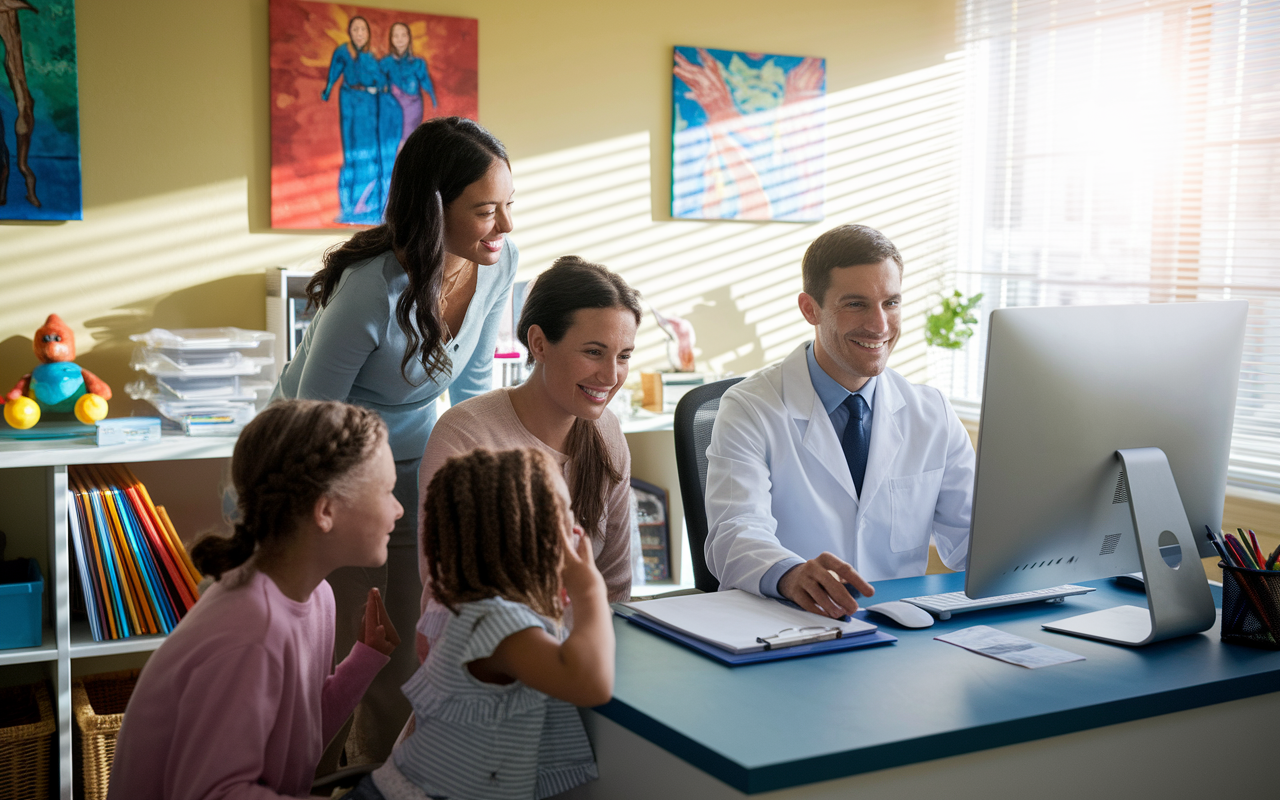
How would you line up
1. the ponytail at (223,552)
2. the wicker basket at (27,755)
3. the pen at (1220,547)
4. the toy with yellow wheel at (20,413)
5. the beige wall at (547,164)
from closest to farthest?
the ponytail at (223,552), the pen at (1220,547), the wicker basket at (27,755), the toy with yellow wheel at (20,413), the beige wall at (547,164)

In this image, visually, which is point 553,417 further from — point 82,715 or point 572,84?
point 572,84

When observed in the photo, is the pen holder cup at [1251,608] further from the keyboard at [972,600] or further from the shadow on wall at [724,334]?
the shadow on wall at [724,334]

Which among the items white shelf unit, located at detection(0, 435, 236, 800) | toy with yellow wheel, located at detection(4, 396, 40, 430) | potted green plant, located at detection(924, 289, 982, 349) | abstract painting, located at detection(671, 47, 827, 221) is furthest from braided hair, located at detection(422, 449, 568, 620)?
potted green plant, located at detection(924, 289, 982, 349)

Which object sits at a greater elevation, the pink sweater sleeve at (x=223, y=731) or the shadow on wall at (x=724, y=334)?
the shadow on wall at (x=724, y=334)

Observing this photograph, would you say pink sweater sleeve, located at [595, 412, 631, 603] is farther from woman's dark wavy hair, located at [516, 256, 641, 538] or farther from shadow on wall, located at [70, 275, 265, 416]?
shadow on wall, located at [70, 275, 265, 416]

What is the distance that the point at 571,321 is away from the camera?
162cm

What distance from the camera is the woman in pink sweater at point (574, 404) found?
1620 mm

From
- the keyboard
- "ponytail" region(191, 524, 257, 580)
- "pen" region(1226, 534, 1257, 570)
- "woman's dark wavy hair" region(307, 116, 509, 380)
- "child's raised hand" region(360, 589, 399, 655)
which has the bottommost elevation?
"child's raised hand" region(360, 589, 399, 655)

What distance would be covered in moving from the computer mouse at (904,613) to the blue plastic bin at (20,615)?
1.84m

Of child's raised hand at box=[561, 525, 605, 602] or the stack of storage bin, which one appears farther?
the stack of storage bin

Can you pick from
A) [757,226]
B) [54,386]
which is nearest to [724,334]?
[757,226]

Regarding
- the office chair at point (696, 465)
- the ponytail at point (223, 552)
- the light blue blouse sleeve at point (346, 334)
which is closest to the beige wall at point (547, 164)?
the light blue blouse sleeve at point (346, 334)

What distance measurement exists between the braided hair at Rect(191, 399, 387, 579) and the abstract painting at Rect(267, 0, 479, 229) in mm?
1685

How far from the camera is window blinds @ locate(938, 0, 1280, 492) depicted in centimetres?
276
